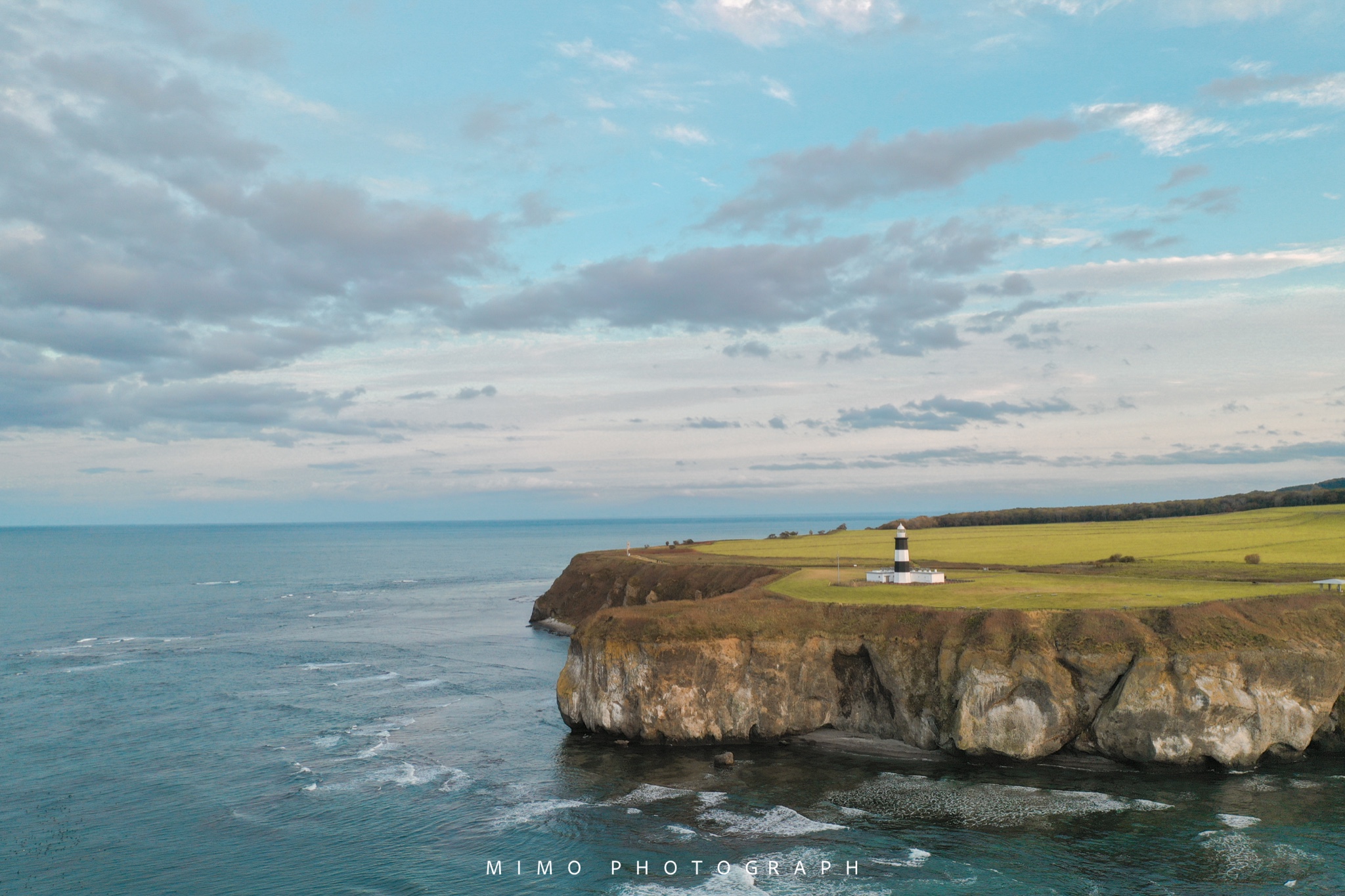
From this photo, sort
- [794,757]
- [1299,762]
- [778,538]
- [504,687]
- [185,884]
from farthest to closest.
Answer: [778,538], [504,687], [794,757], [1299,762], [185,884]

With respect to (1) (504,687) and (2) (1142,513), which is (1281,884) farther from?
(2) (1142,513)

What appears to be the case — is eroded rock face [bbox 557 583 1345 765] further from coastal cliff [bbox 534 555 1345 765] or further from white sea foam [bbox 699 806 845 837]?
white sea foam [bbox 699 806 845 837]

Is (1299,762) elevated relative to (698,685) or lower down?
lower down

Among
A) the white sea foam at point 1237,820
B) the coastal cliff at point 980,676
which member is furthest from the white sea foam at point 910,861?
the white sea foam at point 1237,820

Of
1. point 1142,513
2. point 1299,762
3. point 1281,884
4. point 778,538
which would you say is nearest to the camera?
point 1281,884

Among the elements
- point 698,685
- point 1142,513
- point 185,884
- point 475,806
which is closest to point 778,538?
point 1142,513

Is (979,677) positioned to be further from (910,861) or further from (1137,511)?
(1137,511)
